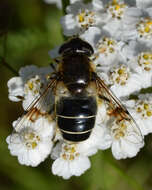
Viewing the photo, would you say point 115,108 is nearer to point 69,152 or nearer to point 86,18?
point 69,152

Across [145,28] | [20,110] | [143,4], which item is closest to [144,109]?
[145,28]

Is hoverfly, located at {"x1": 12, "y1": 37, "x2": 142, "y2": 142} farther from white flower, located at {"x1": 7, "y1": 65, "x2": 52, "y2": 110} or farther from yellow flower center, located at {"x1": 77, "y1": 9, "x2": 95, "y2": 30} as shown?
yellow flower center, located at {"x1": 77, "y1": 9, "x2": 95, "y2": 30}

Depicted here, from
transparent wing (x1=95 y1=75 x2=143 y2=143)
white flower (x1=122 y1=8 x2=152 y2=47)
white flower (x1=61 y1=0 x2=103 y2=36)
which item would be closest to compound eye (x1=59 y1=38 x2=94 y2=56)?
transparent wing (x1=95 y1=75 x2=143 y2=143)

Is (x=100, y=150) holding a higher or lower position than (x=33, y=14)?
lower

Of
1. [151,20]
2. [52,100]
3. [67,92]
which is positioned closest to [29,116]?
[52,100]

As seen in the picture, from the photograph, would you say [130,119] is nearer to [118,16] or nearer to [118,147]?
[118,147]

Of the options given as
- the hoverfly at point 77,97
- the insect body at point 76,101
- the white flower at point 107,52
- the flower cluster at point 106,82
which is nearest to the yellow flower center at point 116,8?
the flower cluster at point 106,82
